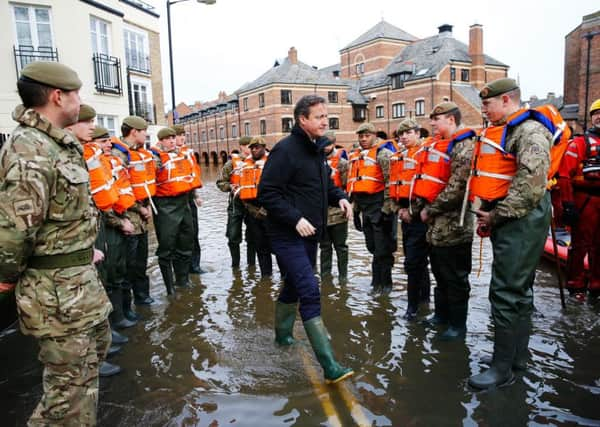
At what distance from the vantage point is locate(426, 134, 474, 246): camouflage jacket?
15.0 ft

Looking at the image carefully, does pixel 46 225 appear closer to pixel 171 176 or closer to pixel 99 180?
pixel 99 180

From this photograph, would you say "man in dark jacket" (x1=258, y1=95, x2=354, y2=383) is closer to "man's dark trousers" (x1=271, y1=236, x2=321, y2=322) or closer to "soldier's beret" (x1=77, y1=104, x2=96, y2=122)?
"man's dark trousers" (x1=271, y1=236, x2=321, y2=322)

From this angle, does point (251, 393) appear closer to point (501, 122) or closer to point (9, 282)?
point (9, 282)

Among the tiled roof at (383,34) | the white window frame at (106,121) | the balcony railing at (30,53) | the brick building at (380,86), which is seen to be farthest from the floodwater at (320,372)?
the tiled roof at (383,34)

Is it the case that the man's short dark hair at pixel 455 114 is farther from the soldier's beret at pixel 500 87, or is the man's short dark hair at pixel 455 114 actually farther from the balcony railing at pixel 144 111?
the balcony railing at pixel 144 111

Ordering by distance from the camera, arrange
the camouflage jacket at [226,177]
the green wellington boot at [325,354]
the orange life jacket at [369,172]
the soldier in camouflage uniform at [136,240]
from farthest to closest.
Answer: the camouflage jacket at [226,177] → the orange life jacket at [369,172] → the soldier in camouflage uniform at [136,240] → the green wellington boot at [325,354]

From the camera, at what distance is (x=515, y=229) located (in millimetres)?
3727

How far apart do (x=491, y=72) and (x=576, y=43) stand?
21790 millimetres

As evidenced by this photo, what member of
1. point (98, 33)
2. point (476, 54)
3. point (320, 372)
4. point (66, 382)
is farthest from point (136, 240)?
point (476, 54)

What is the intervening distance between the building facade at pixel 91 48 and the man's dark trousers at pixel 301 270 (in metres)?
16.7

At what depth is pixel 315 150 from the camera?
4.28 m

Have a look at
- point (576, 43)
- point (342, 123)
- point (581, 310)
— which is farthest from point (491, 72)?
point (581, 310)

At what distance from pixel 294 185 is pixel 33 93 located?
2213mm

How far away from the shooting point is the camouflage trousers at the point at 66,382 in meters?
2.68
